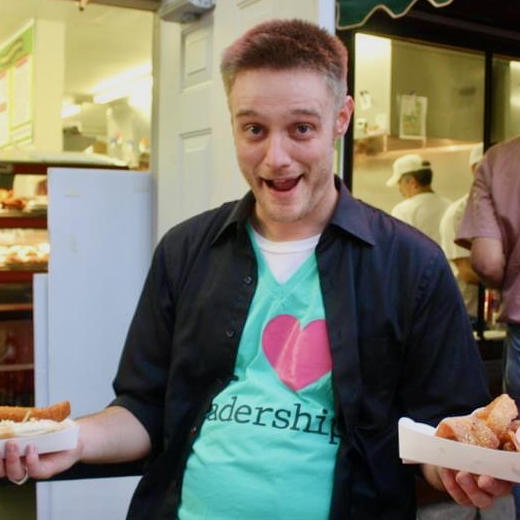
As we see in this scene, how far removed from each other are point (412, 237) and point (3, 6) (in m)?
4.02

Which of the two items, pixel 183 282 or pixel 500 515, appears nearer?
pixel 183 282

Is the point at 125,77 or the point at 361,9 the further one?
the point at 125,77

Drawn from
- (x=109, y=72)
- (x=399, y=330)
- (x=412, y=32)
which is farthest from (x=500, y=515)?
(x=109, y=72)

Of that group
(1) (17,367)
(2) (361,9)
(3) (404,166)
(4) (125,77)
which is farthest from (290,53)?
(4) (125,77)

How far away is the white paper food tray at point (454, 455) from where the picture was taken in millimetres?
1220

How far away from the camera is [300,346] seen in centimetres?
160

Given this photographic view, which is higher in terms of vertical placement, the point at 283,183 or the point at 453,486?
the point at 283,183

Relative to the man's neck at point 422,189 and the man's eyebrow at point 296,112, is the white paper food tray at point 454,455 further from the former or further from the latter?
the man's neck at point 422,189

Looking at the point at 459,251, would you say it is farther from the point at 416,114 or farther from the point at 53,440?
the point at 53,440

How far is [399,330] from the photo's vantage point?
1600mm

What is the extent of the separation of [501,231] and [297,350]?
1.64m

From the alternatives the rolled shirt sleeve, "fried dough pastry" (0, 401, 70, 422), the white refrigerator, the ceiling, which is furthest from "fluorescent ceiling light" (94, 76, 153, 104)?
"fried dough pastry" (0, 401, 70, 422)

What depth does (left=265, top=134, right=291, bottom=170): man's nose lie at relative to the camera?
154cm

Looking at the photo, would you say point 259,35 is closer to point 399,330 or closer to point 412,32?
point 399,330
